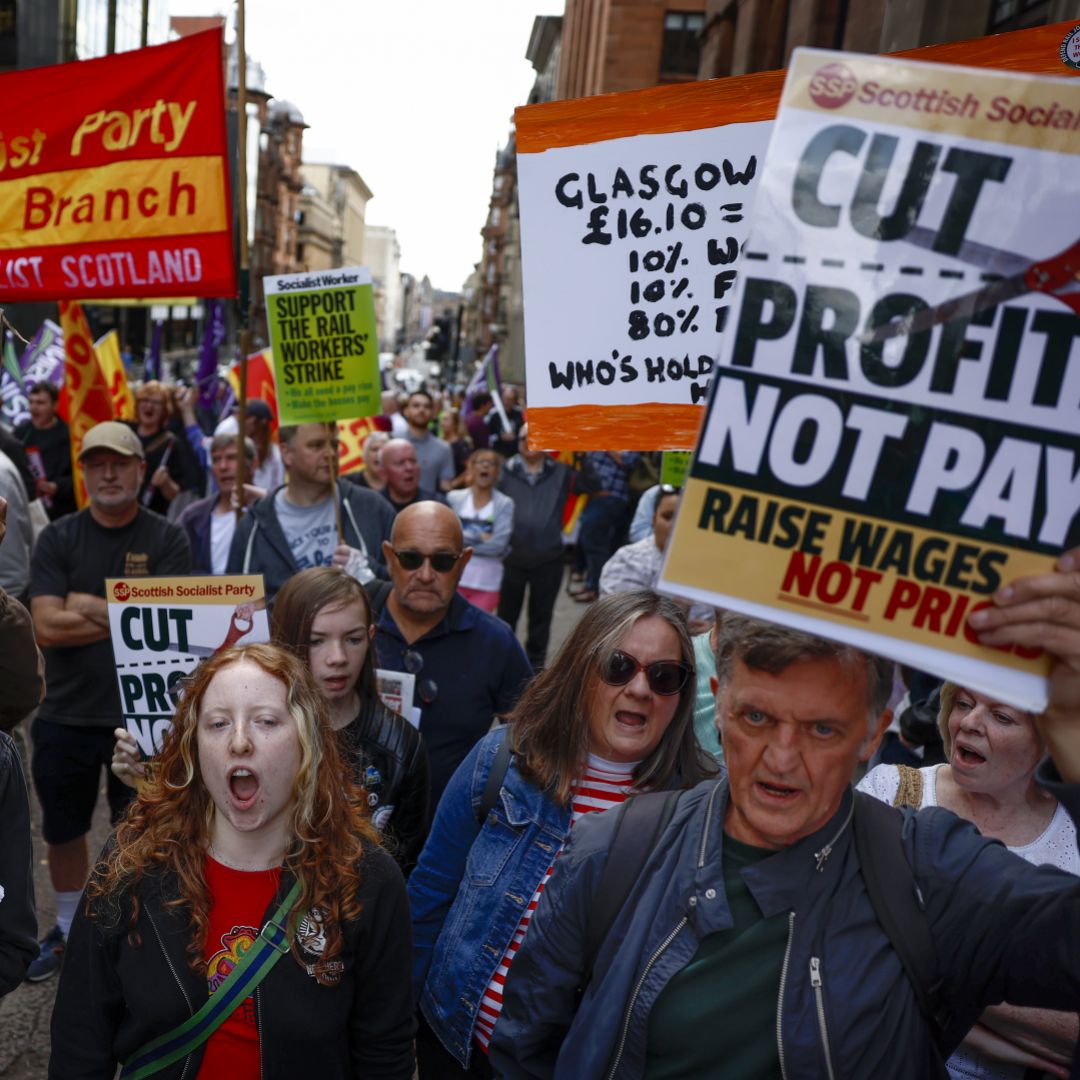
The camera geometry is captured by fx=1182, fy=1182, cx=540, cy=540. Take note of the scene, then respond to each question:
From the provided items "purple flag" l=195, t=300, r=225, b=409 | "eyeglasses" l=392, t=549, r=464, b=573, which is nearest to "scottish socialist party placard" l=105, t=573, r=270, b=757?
"eyeglasses" l=392, t=549, r=464, b=573

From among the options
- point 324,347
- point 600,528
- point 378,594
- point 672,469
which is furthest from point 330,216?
point 378,594

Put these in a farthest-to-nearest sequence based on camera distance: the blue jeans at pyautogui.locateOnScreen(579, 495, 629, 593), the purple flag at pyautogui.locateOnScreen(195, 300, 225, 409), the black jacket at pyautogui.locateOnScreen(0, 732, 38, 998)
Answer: the purple flag at pyautogui.locateOnScreen(195, 300, 225, 409) → the blue jeans at pyautogui.locateOnScreen(579, 495, 629, 593) → the black jacket at pyautogui.locateOnScreen(0, 732, 38, 998)

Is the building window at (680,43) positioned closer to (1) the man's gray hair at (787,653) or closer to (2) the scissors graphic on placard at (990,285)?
(1) the man's gray hair at (787,653)

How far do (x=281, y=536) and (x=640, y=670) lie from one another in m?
3.04

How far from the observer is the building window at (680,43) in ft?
97.0

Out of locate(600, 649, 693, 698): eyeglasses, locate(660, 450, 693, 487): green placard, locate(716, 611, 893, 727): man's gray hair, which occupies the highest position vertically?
locate(716, 611, 893, 727): man's gray hair

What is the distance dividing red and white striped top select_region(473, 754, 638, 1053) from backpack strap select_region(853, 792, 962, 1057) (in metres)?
0.84

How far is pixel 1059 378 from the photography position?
1.60 metres

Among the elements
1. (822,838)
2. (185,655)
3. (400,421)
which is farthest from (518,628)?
(822,838)

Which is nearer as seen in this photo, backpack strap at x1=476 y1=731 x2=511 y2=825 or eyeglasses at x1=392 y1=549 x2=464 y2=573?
backpack strap at x1=476 y1=731 x2=511 y2=825

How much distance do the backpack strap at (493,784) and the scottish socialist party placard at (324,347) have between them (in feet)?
11.1

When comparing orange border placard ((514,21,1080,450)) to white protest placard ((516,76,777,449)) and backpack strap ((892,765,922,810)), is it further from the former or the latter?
backpack strap ((892,765,922,810))

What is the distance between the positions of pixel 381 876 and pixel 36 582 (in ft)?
9.85

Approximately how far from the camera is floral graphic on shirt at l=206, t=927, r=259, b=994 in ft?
7.70
